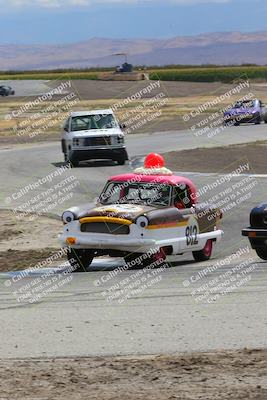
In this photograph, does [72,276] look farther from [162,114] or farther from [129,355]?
[162,114]

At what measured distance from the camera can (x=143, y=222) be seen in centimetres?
1377

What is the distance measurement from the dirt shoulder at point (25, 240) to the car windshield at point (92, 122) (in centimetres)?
1038

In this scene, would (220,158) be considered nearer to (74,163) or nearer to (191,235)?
(74,163)

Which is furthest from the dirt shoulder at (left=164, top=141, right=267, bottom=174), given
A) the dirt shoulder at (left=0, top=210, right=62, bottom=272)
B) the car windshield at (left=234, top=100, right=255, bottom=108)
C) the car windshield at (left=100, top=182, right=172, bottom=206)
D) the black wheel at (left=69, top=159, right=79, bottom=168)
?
the car windshield at (left=100, top=182, right=172, bottom=206)

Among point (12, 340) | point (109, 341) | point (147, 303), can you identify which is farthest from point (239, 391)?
point (147, 303)

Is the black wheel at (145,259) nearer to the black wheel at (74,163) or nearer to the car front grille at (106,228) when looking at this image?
the car front grille at (106,228)

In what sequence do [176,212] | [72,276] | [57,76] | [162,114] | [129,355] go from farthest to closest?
1. [57,76]
2. [162,114]
3. [176,212]
4. [72,276]
5. [129,355]

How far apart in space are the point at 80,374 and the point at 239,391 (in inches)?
49.3

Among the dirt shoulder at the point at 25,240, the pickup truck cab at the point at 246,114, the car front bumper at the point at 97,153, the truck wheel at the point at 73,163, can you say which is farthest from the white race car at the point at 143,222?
the pickup truck cab at the point at 246,114

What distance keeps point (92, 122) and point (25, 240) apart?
14.5 metres

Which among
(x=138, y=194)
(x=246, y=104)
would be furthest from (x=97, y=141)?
(x=246, y=104)

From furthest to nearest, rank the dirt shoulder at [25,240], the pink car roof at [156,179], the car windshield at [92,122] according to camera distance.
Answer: the car windshield at [92,122]
the dirt shoulder at [25,240]
the pink car roof at [156,179]

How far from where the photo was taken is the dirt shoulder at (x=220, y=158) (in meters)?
30.1

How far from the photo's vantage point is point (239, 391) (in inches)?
268
